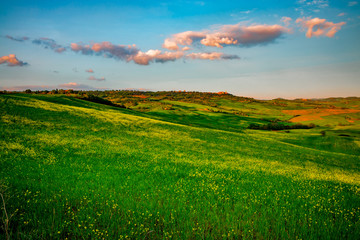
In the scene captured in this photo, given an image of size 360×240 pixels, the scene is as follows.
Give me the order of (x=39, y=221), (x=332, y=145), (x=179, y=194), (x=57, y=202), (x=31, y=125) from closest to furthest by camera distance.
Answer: (x=39, y=221)
(x=57, y=202)
(x=179, y=194)
(x=31, y=125)
(x=332, y=145)

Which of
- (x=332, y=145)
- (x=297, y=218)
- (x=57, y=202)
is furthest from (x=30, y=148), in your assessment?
(x=332, y=145)

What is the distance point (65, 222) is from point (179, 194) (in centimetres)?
450

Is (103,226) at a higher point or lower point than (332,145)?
higher

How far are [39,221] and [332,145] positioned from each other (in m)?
76.6

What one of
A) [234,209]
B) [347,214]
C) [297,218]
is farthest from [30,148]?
[347,214]

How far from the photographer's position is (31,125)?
2445 centimetres

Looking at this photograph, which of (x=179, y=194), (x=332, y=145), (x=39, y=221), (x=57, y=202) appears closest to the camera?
(x=39, y=221)

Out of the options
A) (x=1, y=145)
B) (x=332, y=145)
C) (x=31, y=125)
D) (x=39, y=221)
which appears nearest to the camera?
(x=39, y=221)

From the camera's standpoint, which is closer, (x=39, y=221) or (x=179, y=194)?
(x=39, y=221)

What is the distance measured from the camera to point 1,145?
580 inches

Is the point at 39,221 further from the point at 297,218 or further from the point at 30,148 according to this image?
the point at 30,148

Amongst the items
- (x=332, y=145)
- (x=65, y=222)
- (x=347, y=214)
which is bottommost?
(x=332, y=145)

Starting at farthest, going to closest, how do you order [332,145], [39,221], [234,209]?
[332,145]
[234,209]
[39,221]

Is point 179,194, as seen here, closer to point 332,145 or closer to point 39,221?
point 39,221
